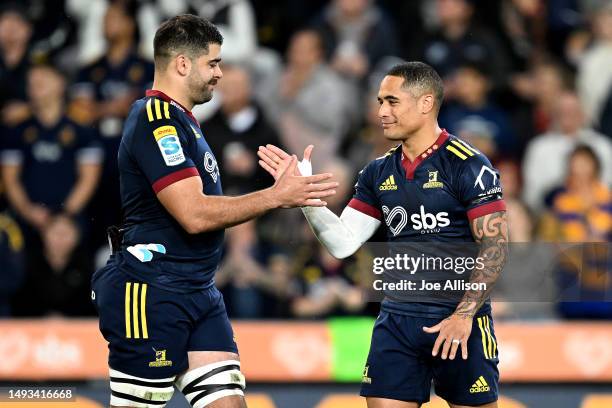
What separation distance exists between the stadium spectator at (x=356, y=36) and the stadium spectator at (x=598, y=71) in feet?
6.34

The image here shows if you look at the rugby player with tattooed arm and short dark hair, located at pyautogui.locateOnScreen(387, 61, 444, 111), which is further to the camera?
short dark hair, located at pyautogui.locateOnScreen(387, 61, 444, 111)

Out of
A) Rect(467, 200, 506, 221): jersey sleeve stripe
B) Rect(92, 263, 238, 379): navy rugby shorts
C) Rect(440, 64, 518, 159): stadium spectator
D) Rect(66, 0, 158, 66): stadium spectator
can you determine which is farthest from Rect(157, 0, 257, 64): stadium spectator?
Rect(92, 263, 238, 379): navy rugby shorts

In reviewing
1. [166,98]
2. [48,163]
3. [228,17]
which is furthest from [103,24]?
[166,98]

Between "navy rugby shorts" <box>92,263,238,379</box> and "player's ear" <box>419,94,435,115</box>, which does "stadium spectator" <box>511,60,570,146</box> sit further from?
"navy rugby shorts" <box>92,263,238,379</box>

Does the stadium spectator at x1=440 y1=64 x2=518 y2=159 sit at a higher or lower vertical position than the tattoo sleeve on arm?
higher

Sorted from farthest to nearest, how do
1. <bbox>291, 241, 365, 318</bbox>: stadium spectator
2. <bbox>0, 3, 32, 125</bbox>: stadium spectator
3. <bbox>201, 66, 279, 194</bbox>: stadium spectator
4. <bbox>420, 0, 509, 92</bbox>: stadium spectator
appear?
<bbox>420, 0, 509, 92</bbox>: stadium spectator, <bbox>0, 3, 32, 125</bbox>: stadium spectator, <bbox>201, 66, 279, 194</bbox>: stadium spectator, <bbox>291, 241, 365, 318</bbox>: stadium spectator

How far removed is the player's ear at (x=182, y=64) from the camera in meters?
6.12

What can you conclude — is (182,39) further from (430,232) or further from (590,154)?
(590,154)

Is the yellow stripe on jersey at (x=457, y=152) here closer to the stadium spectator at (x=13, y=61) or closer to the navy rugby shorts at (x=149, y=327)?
the navy rugby shorts at (x=149, y=327)

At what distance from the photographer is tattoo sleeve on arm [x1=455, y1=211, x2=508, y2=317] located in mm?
6242

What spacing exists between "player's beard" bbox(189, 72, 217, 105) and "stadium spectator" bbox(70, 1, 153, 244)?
5008 mm

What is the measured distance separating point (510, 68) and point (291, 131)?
237 centimetres

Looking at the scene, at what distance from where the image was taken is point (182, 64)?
613cm

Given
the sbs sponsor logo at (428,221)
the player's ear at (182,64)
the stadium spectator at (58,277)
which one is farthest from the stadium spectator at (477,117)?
the player's ear at (182,64)
